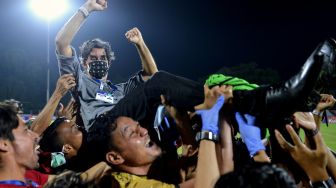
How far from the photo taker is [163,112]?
326 centimetres

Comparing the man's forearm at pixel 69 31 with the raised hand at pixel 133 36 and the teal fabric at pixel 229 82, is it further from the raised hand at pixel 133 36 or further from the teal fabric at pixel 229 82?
the teal fabric at pixel 229 82

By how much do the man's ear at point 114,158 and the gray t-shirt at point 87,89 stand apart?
1.05 metres

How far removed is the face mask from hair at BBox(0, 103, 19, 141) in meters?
1.49

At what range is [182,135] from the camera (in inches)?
122

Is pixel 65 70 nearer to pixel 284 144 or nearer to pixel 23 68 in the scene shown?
pixel 284 144

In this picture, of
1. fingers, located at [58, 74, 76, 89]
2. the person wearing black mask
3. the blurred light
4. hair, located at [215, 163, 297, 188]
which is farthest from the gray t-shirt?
the blurred light

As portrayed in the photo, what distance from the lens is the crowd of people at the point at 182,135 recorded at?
237cm

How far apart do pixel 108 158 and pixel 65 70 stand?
148 centimetres

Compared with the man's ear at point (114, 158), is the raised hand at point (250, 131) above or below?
above

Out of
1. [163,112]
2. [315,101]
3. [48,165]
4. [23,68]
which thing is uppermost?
[315,101]

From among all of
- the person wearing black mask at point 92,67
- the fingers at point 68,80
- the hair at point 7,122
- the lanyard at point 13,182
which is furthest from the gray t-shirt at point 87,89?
the lanyard at point 13,182

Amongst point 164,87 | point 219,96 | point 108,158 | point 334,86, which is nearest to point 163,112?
point 164,87

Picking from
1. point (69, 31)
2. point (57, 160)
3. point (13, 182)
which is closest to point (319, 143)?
point (13, 182)

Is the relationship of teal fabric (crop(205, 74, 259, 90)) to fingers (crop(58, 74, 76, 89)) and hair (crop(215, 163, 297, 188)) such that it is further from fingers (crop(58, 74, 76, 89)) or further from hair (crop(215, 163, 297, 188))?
fingers (crop(58, 74, 76, 89))
